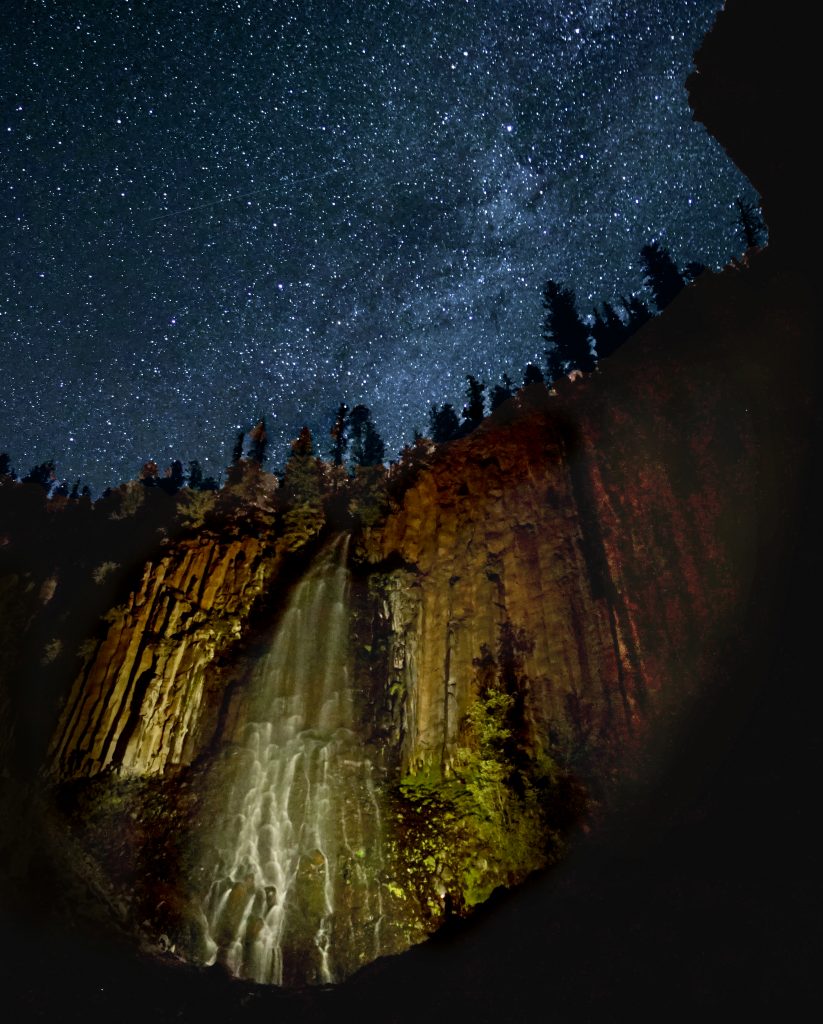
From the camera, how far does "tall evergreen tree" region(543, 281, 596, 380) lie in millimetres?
38938

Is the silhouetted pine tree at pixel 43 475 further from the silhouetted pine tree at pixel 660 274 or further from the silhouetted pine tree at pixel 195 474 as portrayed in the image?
the silhouetted pine tree at pixel 660 274

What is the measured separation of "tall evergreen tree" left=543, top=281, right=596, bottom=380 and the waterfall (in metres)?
27.0

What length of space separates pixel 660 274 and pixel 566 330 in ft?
26.9

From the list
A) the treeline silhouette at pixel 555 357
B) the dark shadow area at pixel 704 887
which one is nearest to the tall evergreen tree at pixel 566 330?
the treeline silhouette at pixel 555 357

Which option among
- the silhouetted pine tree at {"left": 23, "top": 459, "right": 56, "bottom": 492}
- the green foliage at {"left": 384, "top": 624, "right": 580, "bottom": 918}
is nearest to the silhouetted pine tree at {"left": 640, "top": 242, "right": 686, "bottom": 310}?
the green foliage at {"left": 384, "top": 624, "right": 580, "bottom": 918}

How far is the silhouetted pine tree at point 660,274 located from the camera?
129 ft

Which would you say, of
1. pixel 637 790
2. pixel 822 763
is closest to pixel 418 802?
pixel 637 790

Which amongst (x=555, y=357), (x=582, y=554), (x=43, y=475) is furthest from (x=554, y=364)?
(x=43, y=475)

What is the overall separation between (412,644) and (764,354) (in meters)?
16.7

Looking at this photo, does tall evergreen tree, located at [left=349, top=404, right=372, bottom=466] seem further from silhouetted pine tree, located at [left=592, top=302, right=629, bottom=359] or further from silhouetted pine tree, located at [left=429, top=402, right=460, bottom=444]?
silhouetted pine tree, located at [left=592, top=302, right=629, bottom=359]

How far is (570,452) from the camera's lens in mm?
22109

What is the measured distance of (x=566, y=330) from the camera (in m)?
40.2

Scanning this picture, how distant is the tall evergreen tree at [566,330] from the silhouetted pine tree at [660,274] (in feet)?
18.4

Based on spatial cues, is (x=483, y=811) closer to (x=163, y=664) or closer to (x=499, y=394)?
(x=163, y=664)
